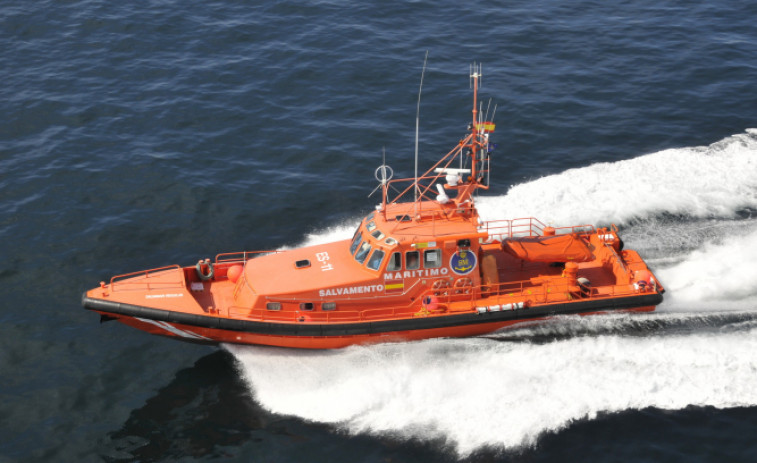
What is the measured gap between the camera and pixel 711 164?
76.7 ft

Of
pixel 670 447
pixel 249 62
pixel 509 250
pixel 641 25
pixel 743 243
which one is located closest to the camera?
pixel 670 447

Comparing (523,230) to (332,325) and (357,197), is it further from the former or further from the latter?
(332,325)

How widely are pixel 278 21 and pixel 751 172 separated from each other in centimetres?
2035

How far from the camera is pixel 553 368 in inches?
660

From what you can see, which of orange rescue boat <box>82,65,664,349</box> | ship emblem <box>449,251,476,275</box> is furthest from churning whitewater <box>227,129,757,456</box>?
ship emblem <box>449,251,476,275</box>

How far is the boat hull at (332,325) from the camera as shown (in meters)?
16.6

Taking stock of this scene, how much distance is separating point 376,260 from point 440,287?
5.62 ft

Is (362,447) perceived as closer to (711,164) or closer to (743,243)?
(743,243)

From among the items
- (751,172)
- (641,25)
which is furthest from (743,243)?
(641,25)

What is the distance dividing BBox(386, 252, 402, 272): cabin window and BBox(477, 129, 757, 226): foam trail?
570 cm

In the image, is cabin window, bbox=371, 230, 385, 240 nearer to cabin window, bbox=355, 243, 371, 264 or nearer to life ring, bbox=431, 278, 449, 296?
cabin window, bbox=355, 243, 371, 264

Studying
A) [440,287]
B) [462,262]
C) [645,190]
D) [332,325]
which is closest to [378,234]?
[440,287]

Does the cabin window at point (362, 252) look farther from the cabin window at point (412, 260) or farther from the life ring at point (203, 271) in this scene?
the life ring at point (203, 271)

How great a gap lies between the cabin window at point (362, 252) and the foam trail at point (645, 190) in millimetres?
5741
